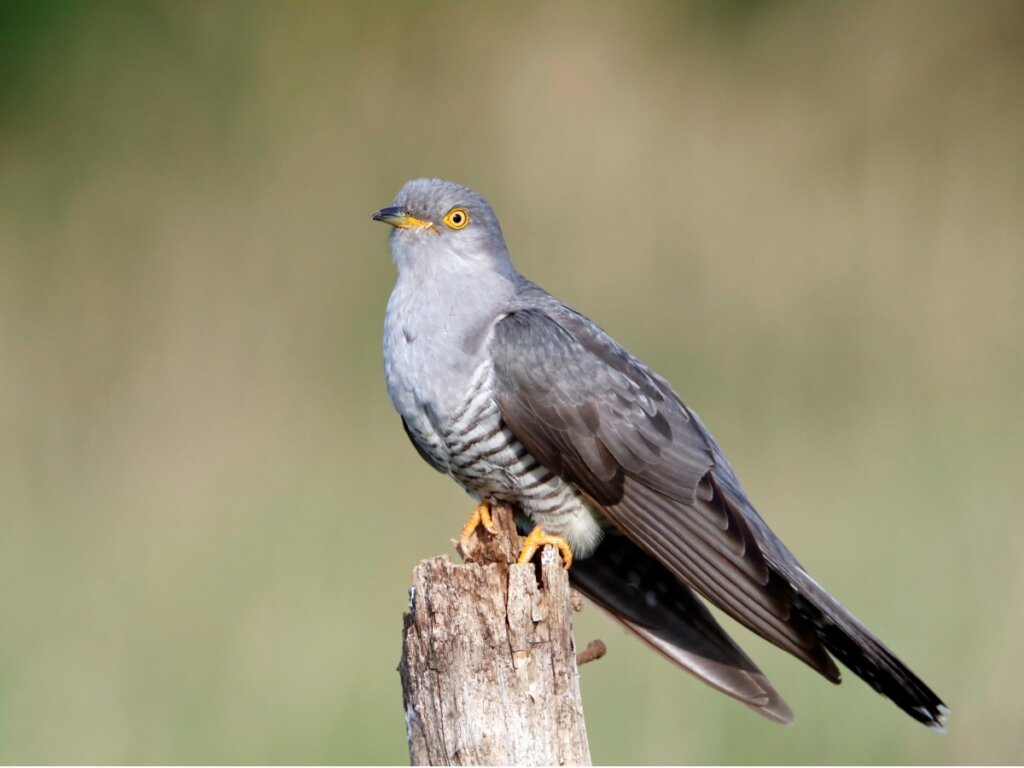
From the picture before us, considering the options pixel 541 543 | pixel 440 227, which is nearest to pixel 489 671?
pixel 541 543

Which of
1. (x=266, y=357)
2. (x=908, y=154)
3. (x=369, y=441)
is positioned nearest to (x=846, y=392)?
(x=908, y=154)

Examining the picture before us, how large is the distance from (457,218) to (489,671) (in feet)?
4.22

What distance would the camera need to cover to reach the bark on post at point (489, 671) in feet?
7.38

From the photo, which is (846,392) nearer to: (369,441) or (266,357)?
(369,441)

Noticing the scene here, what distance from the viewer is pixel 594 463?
9.73ft

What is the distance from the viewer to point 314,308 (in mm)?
4965

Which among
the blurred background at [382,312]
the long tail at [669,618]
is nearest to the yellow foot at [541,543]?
the long tail at [669,618]

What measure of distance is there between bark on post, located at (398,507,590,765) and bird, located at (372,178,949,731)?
20.9 inches

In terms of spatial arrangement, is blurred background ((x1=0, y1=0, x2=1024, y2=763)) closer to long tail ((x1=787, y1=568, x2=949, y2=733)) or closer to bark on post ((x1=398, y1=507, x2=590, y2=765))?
long tail ((x1=787, y1=568, x2=949, y2=733))

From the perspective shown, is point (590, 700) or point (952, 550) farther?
point (952, 550)

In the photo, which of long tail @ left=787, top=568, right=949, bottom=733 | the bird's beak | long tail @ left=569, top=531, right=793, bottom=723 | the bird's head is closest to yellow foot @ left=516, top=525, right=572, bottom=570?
long tail @ left=569, top=531, right=793, bottom=723

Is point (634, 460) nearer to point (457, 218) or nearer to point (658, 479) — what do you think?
point (658, 479)

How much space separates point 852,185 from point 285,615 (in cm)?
290

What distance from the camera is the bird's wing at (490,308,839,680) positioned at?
2.84m
